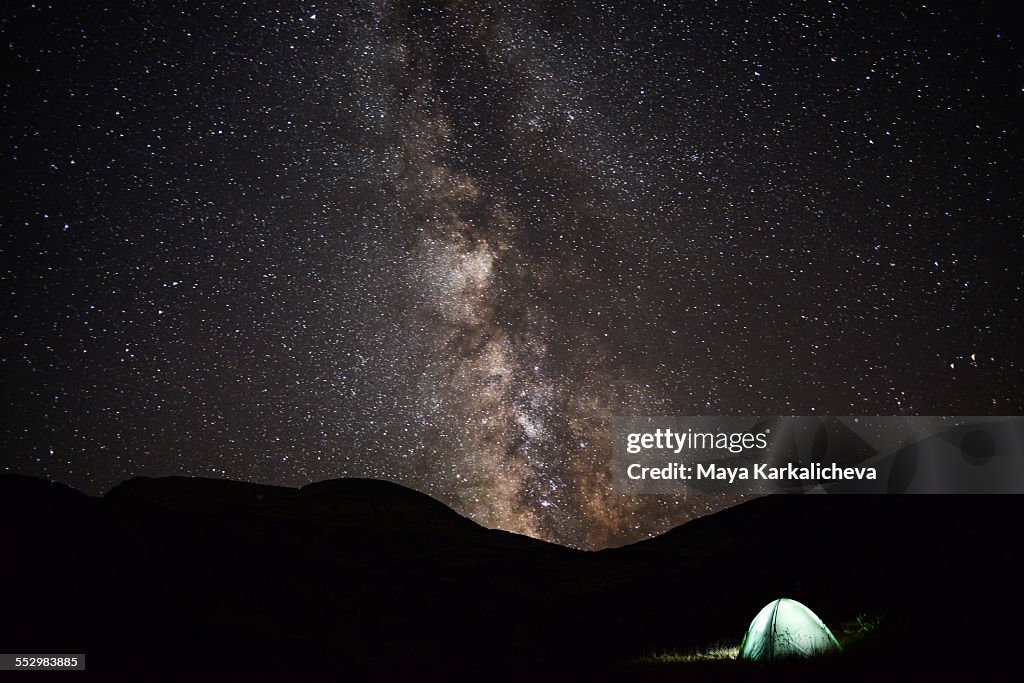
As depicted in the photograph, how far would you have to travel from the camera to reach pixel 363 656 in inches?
1556

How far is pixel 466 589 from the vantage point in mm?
57406

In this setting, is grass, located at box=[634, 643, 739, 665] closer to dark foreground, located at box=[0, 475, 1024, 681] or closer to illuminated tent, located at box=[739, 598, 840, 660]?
dark foreground, located at box=[0, 475, 1024, 681]

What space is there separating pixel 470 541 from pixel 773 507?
3790 cm

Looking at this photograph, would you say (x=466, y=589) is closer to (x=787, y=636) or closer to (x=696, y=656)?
(x=696, y=656)

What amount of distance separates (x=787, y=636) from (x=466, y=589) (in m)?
48.6

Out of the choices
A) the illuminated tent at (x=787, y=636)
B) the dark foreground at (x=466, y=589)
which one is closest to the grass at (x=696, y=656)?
the dark foreground at (x=466, y=589)

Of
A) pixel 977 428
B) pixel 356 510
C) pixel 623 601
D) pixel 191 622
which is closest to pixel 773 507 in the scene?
pixel 977 428

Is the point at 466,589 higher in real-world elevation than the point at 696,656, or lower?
higher

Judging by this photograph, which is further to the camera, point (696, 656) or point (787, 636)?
point (696, 656)

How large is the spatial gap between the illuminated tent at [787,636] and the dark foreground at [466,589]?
0.65m

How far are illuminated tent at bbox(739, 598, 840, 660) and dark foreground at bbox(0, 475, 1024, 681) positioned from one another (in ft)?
2.12

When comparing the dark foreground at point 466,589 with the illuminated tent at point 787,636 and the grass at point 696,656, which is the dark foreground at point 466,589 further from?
the illuminated tent at point 787,636

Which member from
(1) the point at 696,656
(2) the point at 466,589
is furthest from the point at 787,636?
(2) the point at 466,589

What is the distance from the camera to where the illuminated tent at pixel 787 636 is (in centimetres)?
1259
